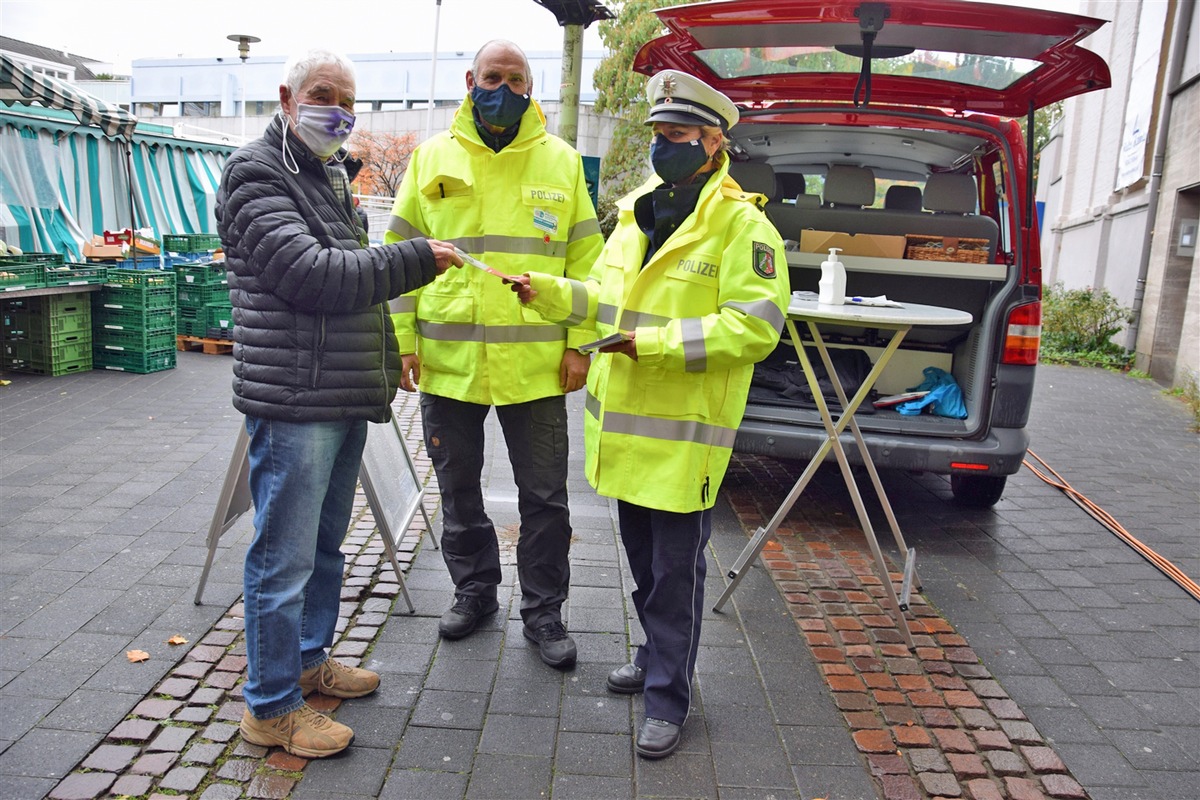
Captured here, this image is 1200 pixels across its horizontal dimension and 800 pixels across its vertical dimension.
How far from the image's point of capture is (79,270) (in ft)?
29.6

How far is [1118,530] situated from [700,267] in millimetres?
3934

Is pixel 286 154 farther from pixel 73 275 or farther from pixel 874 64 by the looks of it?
pixel 73 275

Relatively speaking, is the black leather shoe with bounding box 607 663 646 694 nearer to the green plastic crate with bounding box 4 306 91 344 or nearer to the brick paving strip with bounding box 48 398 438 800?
the brick paving strip with bounding box 48 398 438 800

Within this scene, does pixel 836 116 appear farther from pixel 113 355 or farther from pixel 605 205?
pixel 605 205

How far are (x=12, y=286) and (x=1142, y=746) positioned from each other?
831 centimetres

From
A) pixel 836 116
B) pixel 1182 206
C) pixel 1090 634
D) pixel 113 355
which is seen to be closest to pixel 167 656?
pixel 1090 634

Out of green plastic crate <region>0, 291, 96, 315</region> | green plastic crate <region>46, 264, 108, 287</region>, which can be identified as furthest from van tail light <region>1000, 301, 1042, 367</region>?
green plastic crate <region>0, 291, 96, 315</region>

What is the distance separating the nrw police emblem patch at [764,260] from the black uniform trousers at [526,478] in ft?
3.48

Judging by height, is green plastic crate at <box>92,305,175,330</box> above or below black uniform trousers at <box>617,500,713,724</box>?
above

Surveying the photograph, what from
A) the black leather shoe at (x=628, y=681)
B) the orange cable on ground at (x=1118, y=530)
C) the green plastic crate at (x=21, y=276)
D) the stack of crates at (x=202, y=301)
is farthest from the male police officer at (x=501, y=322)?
the stack of crates at (x=202, y=301)

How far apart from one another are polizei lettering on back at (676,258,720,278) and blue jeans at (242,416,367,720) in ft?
3.80

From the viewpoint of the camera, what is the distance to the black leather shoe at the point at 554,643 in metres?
3.47

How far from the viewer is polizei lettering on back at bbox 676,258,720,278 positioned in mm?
2916

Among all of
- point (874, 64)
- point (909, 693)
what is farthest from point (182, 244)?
point (909, 693)
